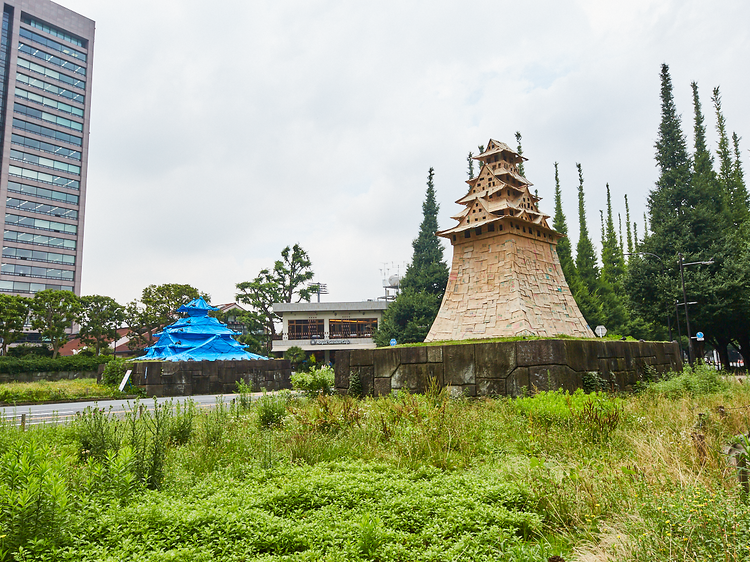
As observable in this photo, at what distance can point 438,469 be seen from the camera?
18.1ft

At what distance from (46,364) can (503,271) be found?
30252mm

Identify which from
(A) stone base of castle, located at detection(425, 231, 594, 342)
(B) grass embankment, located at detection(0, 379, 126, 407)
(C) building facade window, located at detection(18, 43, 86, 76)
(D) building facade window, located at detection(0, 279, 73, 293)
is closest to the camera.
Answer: (A) stone base of castle, located at detection(425, 231, 594, 342)

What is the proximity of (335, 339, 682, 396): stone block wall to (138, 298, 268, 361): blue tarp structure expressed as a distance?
13.5 metres

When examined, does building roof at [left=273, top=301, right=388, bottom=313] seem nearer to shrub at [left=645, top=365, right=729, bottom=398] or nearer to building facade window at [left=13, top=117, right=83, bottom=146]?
shrub at [left=645, top=365, right=729, bottom=398]

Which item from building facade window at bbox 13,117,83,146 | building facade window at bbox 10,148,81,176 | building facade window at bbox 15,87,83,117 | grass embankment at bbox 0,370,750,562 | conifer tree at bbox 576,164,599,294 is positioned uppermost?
building facade window at bbox 15,87,83,117

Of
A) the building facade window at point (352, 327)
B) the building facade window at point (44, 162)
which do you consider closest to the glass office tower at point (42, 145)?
the building facade window at point (44, 162)

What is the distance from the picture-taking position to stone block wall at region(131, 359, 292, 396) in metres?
21.9

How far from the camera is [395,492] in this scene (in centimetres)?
484

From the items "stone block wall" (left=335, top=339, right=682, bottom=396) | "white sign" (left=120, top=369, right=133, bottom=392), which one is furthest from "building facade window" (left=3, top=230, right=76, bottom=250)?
"stone block wall" (left=335, top=339, right=682, bottom=396)

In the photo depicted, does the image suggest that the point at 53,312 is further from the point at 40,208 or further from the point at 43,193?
the point at 43,193

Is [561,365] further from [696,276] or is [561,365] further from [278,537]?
[696,276]

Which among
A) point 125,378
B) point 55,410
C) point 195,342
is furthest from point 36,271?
point 55,410

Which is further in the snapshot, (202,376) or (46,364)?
(46,364)

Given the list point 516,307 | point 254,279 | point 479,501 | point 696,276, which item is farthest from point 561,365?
point 254,279
